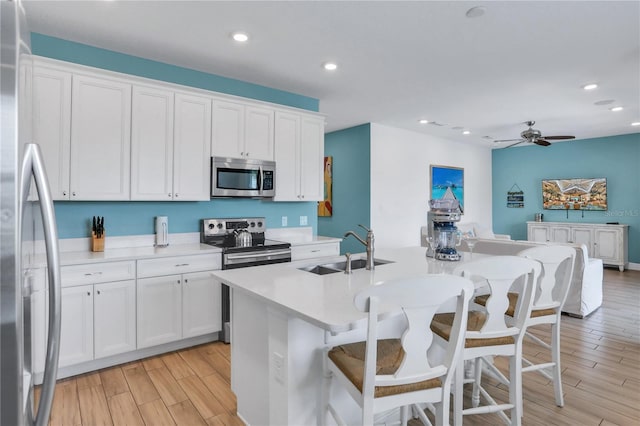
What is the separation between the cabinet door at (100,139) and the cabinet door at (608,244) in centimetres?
831

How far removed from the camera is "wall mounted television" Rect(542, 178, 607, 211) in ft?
24.4

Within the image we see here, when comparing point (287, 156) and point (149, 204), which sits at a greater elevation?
point (287, 156)

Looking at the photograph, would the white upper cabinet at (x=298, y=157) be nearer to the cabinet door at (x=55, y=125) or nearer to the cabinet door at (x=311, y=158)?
the cabinet door at (x=311, y=158)

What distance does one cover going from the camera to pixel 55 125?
279 cm

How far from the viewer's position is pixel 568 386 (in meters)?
2.55

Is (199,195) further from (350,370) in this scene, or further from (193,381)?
(350,370)

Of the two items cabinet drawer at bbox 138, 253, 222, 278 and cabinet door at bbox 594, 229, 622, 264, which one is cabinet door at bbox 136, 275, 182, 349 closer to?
cabinet drawer at bbox 138, 253, 222, 278

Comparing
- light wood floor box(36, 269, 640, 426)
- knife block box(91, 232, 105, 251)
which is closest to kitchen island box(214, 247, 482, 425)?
light wood floor box(36, 269, 640, 426)

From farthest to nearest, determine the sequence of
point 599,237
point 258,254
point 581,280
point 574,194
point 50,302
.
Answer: point 574,194 → point 599,237 → point 581,280 → point 258,254 → point 50,302

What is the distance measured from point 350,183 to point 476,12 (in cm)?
406

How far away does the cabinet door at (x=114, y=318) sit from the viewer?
2713 millimetres

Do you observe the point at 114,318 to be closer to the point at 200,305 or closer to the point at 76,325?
the point at 76,325

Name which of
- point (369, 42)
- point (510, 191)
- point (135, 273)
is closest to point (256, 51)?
point (369, 42)

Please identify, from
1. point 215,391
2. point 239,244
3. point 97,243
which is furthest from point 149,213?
point 215,391
